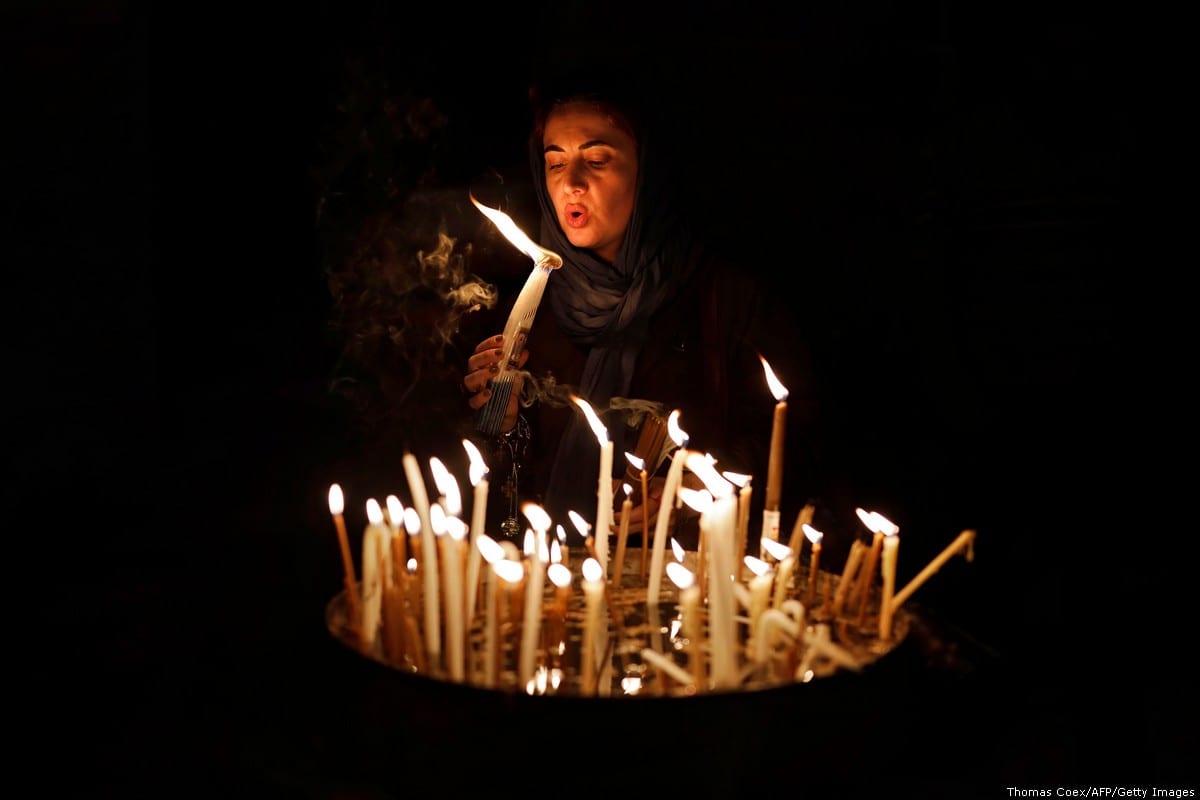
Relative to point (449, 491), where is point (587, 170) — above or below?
above

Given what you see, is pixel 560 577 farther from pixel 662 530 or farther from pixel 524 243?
pixel 524 243

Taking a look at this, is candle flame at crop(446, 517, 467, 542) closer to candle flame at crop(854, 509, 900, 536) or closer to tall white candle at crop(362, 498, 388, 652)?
tall white candle at crop(362, 498, 388, 652)

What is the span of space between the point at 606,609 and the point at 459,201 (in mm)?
1383

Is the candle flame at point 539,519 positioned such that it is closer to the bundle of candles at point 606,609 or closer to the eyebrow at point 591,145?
the bundle of candles at point 606,609

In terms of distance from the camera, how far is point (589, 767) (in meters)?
1.32

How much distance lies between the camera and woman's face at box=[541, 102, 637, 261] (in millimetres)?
2752

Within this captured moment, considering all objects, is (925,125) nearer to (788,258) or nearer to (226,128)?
(788,258)

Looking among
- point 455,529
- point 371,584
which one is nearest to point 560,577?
point 455,529

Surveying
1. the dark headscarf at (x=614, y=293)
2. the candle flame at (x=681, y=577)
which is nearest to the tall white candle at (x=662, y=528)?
the candle flame at (x=681, y=577)

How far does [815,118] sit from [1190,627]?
1.74m

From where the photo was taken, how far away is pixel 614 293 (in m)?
2.89

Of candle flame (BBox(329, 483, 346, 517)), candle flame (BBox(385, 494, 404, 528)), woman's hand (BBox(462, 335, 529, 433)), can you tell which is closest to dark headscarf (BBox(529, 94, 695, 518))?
woman's hand (BBox(462, 335, 529, 433))

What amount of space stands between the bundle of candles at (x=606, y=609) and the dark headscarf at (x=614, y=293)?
30.2 inches

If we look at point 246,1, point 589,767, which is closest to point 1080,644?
point 589,767
